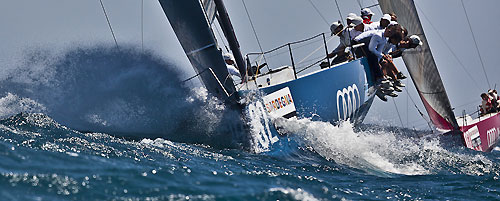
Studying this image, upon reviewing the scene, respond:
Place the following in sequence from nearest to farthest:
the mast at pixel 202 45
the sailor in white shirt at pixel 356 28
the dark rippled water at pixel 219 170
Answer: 1. the dark rippled water at pixel 219 170
2. the mast at pixel 202 45
3. the sailor in white shirt at pixel 356 28

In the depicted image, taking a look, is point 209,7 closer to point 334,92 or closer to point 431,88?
point 334,92

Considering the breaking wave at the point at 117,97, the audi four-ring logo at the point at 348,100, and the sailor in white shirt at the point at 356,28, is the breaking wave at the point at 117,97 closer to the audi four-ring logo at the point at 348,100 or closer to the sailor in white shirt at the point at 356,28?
the audi four-ring logo at the point at 348,100

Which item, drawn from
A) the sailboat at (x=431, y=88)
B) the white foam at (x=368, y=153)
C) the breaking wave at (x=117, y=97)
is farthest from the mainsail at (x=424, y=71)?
the breaking wave at (x=117, y=97)

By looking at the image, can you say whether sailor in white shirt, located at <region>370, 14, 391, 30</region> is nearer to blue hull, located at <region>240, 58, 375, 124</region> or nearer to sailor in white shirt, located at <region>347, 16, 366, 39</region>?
sailor in white shirt, located at <region>347, 16, 366, 39</region>

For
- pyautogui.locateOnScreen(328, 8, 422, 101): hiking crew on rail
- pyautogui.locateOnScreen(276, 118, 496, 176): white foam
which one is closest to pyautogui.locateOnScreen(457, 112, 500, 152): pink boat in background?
pyautogui.locateOnScreen(328, 8, 422, 101): hiking crew on rail

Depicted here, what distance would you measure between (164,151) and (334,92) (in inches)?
110

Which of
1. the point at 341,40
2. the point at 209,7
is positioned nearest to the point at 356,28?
the point at 341,40

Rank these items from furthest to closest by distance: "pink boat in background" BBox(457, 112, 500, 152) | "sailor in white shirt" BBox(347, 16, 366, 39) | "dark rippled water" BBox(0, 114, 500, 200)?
"pink boat in background" BBox(457, 112, 500, 152) < "sailor in white shirt" BBox(347, 16, 366, 39) < "dark rippled water" BBox(0, 114, 500, 200)

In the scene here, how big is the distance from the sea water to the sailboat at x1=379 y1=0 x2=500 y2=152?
2.51m

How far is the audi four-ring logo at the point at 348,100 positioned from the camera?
697cm

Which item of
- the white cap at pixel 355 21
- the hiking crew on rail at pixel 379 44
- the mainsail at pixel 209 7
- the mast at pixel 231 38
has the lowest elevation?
the hiking crew on rail at pixel 379 44

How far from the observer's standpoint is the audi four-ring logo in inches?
275

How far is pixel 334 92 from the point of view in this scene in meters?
6.78

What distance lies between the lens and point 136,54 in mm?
6543
